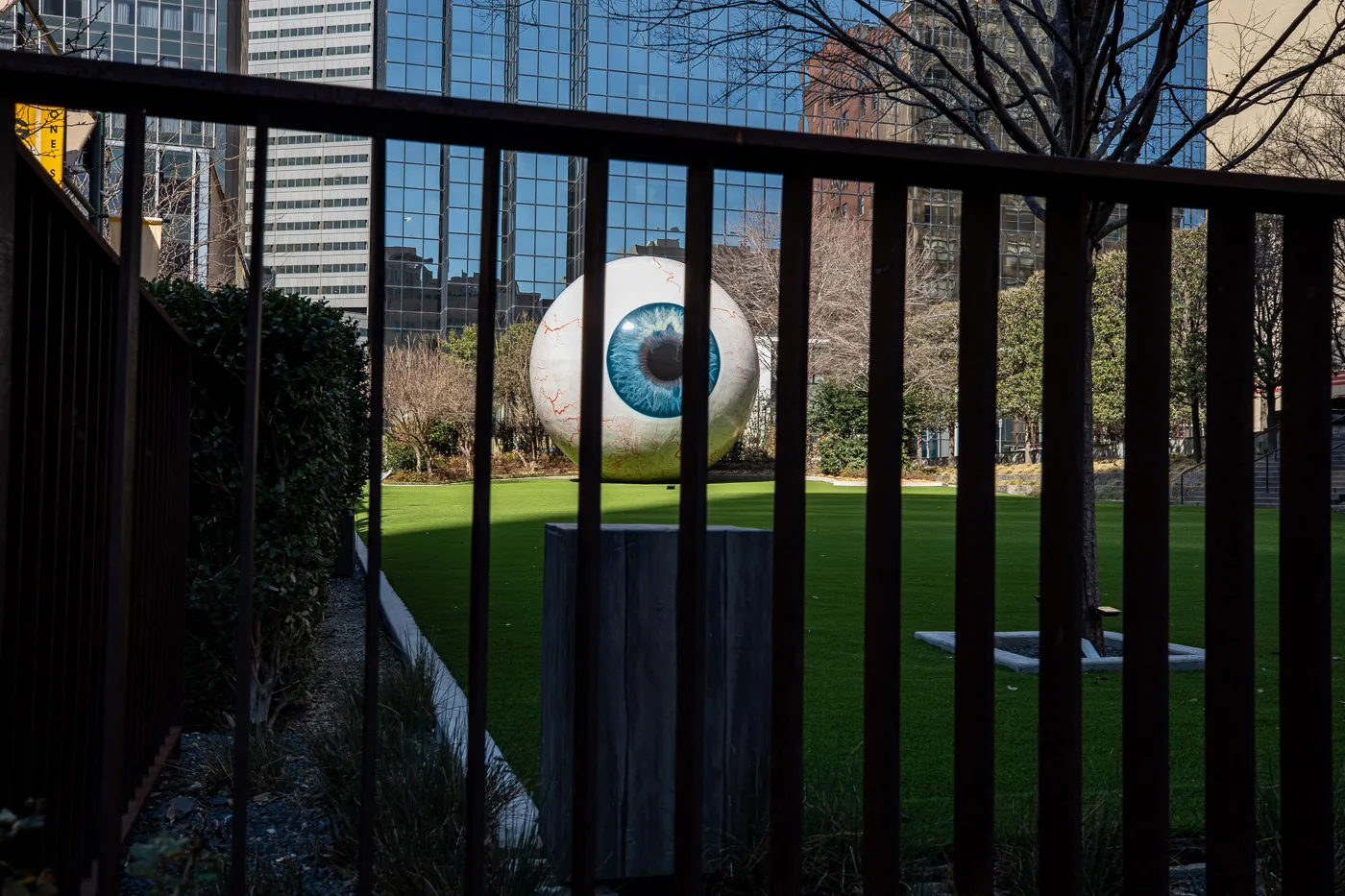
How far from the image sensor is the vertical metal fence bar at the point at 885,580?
1.94 metres

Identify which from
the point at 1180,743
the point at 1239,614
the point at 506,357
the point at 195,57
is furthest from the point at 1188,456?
the point at 195,57

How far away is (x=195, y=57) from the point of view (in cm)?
5809

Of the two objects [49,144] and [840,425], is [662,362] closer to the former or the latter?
[49,144]

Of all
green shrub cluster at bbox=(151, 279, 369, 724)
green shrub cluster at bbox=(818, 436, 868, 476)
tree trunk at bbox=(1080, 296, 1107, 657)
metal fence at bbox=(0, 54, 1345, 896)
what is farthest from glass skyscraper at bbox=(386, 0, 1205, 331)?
metal fence at bbox=(0, 54, 1345, 896)

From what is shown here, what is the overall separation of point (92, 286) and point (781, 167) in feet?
5.64

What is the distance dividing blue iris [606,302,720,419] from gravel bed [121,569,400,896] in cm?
1513

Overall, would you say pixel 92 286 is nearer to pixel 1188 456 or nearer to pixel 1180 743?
pixel 1180 743

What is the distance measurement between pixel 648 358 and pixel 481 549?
18475 millimetres

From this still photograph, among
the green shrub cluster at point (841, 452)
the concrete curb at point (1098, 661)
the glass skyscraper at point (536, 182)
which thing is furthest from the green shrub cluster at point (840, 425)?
the concrete curb at point (1098, 661)

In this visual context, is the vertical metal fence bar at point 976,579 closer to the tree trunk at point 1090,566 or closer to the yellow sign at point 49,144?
the tree trunk at point 1090,566

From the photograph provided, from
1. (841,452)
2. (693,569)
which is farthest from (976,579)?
(841,452)

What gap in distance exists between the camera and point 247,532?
174 cm

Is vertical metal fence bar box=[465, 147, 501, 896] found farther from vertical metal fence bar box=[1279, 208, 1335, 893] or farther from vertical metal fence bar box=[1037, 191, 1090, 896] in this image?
vertical metal fence bar box=[1279, 208, 1335, 893]

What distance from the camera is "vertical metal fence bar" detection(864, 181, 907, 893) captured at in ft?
6.38
